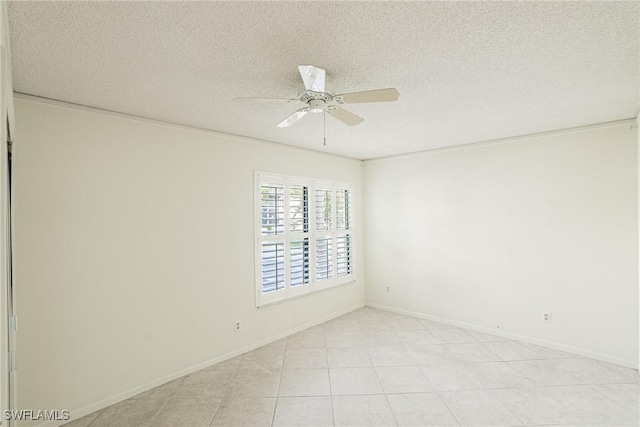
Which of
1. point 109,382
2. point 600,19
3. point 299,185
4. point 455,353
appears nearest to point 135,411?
point 109,382

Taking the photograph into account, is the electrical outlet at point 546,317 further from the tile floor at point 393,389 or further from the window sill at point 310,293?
the window sill at point 310,293

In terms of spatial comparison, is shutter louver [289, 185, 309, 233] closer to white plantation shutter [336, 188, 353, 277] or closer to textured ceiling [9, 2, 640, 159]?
white plantation shutter [336, 188, 353, 277]

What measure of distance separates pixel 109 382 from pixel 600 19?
415 centimetres

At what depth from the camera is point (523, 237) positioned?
12.7 feet

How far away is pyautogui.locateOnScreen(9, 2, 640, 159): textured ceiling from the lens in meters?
1.48

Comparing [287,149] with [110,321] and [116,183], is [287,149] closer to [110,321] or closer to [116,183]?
[116,183]

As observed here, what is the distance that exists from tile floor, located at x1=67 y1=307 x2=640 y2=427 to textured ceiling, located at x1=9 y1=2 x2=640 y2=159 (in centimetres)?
254

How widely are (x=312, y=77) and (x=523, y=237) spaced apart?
341cm

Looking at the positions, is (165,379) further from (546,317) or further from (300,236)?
(546,317)

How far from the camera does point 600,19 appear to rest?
155cm

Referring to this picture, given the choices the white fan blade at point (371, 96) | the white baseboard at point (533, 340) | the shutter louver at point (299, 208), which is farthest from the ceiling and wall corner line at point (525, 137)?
the white fan blade at point (371, 96)

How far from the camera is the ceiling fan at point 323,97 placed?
1848mm

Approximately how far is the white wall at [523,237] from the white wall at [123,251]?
7.89 feet

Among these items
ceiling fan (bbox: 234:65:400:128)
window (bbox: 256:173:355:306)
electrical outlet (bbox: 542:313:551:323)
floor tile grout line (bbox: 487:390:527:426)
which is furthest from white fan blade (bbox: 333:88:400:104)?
electrical outlet (bbox: 542:313:551:323)
